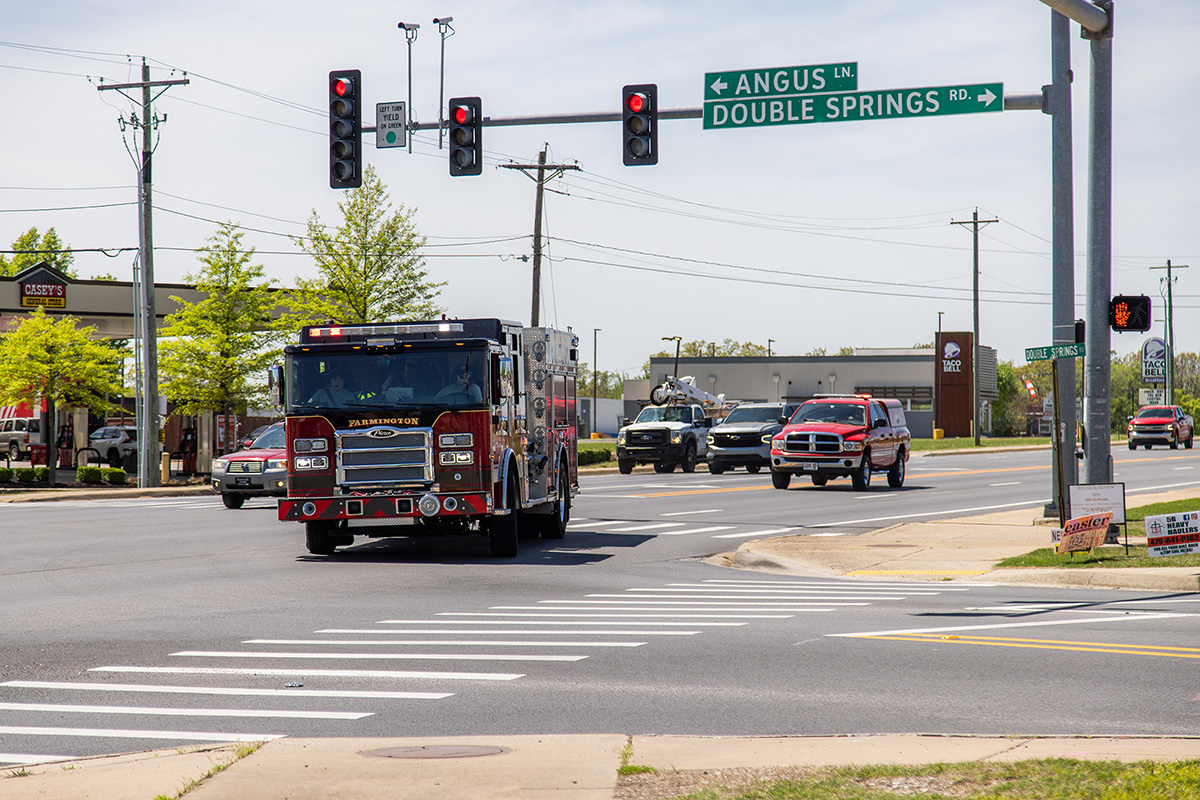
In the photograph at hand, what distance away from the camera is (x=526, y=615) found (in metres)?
11.5

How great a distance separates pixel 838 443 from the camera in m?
30.2

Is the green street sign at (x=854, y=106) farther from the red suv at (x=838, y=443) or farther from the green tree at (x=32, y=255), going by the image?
the green tree at (x=32, y=255)

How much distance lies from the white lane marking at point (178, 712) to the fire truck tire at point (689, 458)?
3483cm

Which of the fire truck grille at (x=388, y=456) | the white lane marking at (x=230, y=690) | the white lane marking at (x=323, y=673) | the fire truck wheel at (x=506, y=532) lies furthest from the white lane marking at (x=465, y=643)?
the fire truck wheel at (x=506, y=532)

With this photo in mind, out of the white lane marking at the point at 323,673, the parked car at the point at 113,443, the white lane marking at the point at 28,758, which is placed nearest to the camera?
the white lane marking at the point at 28,758

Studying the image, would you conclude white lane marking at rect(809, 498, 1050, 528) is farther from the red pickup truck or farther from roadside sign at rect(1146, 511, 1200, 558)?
the red pickup truck

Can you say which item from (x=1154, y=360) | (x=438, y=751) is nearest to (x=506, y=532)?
(x=438, y=751)

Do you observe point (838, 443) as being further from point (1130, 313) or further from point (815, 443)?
point (1130, 313)

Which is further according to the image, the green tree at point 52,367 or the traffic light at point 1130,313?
the green tree at point 52,367

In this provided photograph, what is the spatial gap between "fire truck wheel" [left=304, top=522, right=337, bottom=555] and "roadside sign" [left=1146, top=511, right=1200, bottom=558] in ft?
32.3

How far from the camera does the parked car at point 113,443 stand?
50.2 m

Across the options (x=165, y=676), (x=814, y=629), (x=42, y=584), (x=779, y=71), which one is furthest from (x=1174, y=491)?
(x=165, y=676)

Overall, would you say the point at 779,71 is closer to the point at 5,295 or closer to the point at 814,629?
the point at 814,629

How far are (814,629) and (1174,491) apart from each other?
68.7 ft
